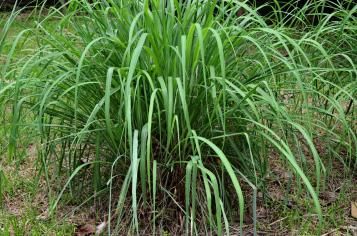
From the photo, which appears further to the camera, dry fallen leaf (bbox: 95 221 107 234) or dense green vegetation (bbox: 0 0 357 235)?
dry fallen leaf (bbox: 95 221 107 234)

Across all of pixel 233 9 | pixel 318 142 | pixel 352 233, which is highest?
pixel 233 9

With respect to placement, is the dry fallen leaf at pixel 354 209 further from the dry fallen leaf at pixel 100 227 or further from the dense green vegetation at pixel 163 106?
the dry fallen leaf at pixel 100 227

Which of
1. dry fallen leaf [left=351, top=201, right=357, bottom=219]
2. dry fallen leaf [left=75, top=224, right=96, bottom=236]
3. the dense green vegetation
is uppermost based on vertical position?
the dense green vegetation

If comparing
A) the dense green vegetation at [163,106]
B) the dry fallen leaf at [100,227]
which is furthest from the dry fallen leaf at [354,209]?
the dry fallen leaf at [100,227]

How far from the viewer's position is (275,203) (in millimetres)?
2408

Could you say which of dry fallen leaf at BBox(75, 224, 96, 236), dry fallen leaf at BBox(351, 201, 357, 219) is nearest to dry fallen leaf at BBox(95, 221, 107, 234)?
dry fallen leaf at BBox(75, 224, 96, 236)

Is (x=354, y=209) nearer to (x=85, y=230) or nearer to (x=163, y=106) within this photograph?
(x=163, y=106)

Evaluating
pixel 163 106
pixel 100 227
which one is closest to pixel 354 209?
pixel 163 106

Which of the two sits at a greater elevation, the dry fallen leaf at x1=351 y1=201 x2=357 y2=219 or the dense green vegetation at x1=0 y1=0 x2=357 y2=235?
the dense green vegetation at x1=0 y1=0 x2=357 y2=235

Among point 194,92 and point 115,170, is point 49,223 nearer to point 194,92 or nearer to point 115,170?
point 115,170

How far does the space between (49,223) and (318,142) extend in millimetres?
1389

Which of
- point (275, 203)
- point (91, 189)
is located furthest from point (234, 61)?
point (91, 189)

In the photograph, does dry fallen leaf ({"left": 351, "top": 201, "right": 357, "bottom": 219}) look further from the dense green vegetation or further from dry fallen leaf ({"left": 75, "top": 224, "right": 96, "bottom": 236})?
dry fallen leaf ({"left": 75, "top": 224, "right": 96, "bottom": 236})

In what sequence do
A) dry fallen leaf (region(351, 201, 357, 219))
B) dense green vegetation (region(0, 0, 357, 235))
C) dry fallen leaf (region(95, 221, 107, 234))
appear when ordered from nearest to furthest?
dense green vegetation (region(0, 0, 357, 235))
dry fallen leaf (region(95, 221, 107, 234))
dry fallen leaf (region(351, 201, 357, 219))
